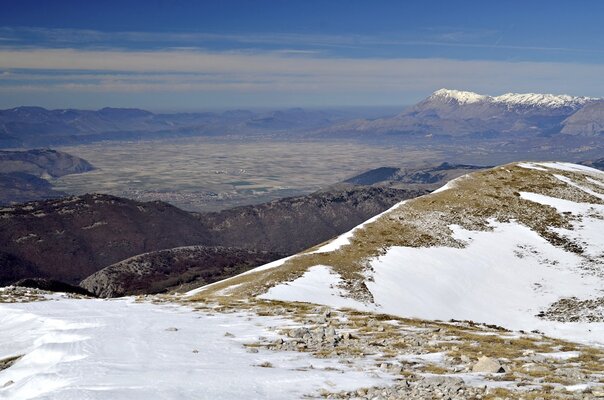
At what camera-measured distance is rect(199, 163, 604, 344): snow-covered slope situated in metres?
57.2

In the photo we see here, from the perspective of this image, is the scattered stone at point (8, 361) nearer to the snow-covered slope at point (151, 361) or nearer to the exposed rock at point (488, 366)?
the snow-covered slope at point (151, 361)

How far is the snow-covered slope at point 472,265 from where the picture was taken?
57188mm

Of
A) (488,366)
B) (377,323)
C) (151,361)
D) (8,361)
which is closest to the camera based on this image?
(488,366)

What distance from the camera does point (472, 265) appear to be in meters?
68.8

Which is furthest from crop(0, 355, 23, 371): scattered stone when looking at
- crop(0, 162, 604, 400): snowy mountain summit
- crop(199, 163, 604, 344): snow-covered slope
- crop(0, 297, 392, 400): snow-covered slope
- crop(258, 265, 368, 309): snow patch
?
crop(199, 163, 604, 344): snow-covered slope

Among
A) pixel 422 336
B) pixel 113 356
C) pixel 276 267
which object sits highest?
pixel 113 356

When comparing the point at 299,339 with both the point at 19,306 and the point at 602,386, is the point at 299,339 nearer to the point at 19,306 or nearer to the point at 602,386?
the point at 602,386

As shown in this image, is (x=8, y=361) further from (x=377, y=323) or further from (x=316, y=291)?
(x=316, y=291)

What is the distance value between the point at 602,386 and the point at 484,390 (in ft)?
16.3

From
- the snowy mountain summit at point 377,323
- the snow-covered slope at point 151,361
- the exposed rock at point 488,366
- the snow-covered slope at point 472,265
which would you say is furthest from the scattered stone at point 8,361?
the snow-covered slope at point 472,265

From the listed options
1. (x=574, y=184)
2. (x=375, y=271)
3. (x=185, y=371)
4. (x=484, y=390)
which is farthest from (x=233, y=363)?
(x=574, y=184)

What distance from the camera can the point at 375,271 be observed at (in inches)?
2537

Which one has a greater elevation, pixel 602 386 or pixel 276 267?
pixel 602 386

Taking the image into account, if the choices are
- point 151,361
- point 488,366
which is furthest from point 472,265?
point 151,361
